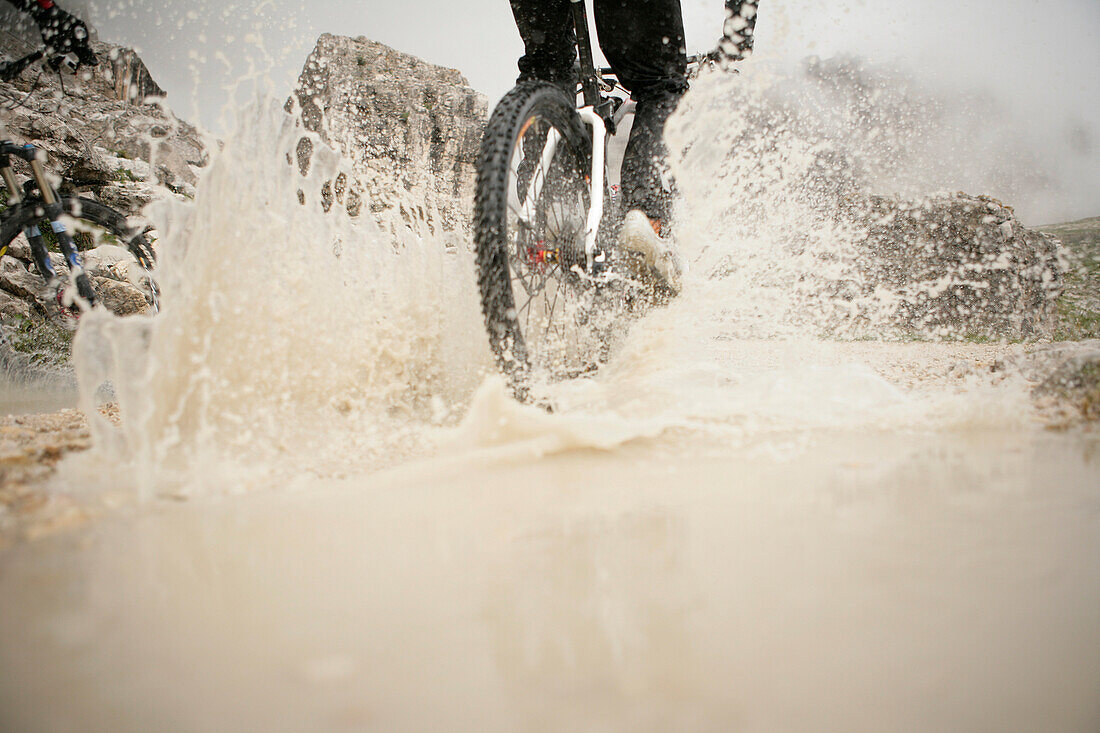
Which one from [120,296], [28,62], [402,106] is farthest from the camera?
[402,106]

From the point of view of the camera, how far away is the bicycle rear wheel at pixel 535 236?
3.92 feet

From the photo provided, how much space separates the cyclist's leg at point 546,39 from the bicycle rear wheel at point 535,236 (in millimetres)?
195

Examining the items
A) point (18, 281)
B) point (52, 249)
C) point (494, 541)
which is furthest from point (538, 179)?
point (52, 249)

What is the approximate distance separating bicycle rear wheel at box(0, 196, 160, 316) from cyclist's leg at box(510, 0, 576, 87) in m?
1.90

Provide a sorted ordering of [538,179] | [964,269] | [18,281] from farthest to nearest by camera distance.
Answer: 1. [964,269]
2. [18,281]
3. [538,179]

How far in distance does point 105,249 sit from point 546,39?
4.02 m

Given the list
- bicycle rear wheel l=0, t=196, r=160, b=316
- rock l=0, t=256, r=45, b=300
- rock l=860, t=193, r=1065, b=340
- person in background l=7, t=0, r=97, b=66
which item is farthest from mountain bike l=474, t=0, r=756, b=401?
rock l=860, t=193, r=1065, b=340

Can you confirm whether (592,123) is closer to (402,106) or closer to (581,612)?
(581,612)

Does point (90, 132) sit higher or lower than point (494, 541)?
higher

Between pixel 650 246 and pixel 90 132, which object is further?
pixel 90 132

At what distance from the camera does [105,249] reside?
3.81m

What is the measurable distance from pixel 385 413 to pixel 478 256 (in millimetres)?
465

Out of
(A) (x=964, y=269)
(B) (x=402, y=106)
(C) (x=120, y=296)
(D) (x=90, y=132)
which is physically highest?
(B) (x=402, y=106)

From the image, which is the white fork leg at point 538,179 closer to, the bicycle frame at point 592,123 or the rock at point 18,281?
the bicycle frame at point 592,123
